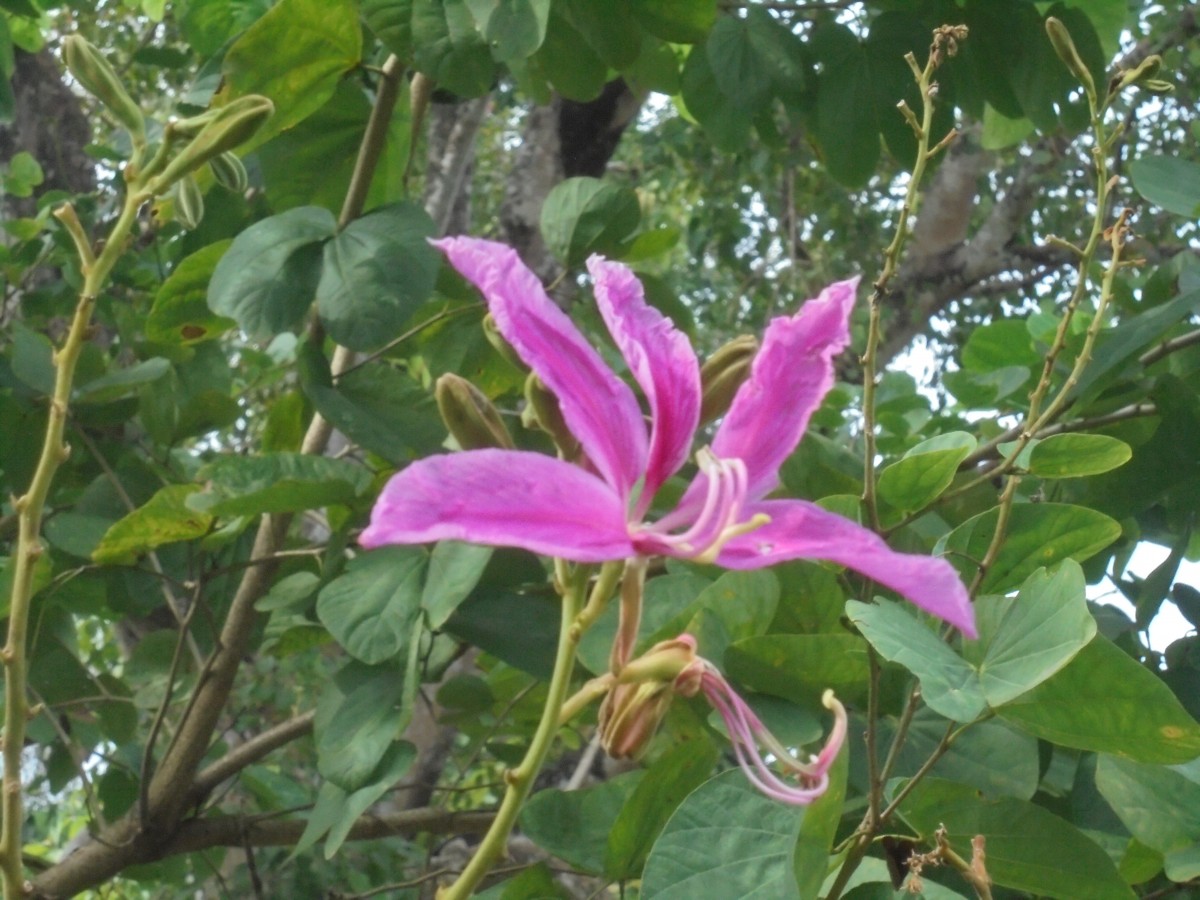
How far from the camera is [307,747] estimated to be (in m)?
2.27

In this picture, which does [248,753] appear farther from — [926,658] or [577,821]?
[926,658]

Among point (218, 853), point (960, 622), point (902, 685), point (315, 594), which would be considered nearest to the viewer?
point (960, 622)

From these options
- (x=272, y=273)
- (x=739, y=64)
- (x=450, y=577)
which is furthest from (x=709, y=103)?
(x=450, y=577)

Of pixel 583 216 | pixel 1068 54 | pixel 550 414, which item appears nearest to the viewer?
pixel 550 414

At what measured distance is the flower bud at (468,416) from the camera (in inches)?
19.1

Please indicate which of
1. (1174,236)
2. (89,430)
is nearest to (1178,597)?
(89,430)

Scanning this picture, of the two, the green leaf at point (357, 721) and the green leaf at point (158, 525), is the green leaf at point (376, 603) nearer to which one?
the green leaf at point (357, 721)

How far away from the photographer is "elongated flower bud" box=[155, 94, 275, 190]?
0.54 metres

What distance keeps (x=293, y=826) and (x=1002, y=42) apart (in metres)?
0.94

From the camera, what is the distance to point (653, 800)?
2.18 feet

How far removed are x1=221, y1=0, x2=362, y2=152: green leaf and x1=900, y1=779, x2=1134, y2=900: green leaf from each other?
69 cm

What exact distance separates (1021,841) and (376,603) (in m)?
0.42

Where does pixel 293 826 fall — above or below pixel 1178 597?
below

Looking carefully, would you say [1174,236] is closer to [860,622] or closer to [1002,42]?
[1002,42]
